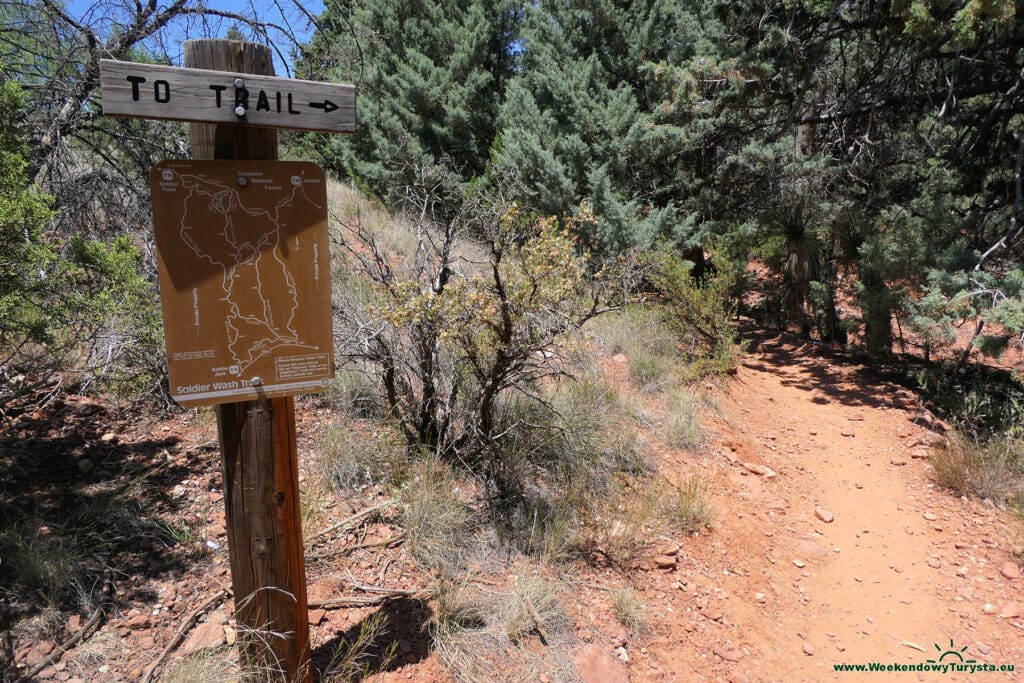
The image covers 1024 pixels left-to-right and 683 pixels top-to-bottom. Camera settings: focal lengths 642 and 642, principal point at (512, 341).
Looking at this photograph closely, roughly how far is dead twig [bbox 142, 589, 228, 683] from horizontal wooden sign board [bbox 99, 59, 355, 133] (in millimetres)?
2175

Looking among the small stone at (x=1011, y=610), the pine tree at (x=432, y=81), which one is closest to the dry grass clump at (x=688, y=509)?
the small stone at (x=1011, y=610)

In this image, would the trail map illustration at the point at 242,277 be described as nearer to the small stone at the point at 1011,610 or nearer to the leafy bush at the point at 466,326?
the leafy bush at the point at 466,326

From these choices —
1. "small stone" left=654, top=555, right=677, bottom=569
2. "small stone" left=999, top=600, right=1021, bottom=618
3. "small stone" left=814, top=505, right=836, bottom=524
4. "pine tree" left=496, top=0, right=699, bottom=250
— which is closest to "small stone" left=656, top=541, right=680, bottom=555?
"small stone" left=654, top=555, right=677, bottom=569

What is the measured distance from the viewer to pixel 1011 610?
4047mm

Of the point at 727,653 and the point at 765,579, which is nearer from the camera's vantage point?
the point at 727,653

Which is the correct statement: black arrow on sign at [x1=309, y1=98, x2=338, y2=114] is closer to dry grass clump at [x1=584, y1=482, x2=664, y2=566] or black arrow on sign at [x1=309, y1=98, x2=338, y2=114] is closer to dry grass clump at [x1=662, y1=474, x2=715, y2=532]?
dry grass clump at [x1=584, y1=482, x2=664, y2=566]

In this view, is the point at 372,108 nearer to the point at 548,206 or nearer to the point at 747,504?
the point at 548,206

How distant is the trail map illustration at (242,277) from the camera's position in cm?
211

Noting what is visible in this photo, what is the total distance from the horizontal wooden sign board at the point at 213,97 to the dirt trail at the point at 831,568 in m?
3.03

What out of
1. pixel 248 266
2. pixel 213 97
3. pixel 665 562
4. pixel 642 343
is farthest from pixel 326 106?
pixel 642 343

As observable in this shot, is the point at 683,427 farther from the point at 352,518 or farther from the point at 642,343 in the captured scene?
the point at 352,518

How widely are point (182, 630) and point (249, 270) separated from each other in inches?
69.0

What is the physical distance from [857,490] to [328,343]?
495 centimetres

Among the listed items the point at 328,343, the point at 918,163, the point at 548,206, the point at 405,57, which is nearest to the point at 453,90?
the point at 405,57
